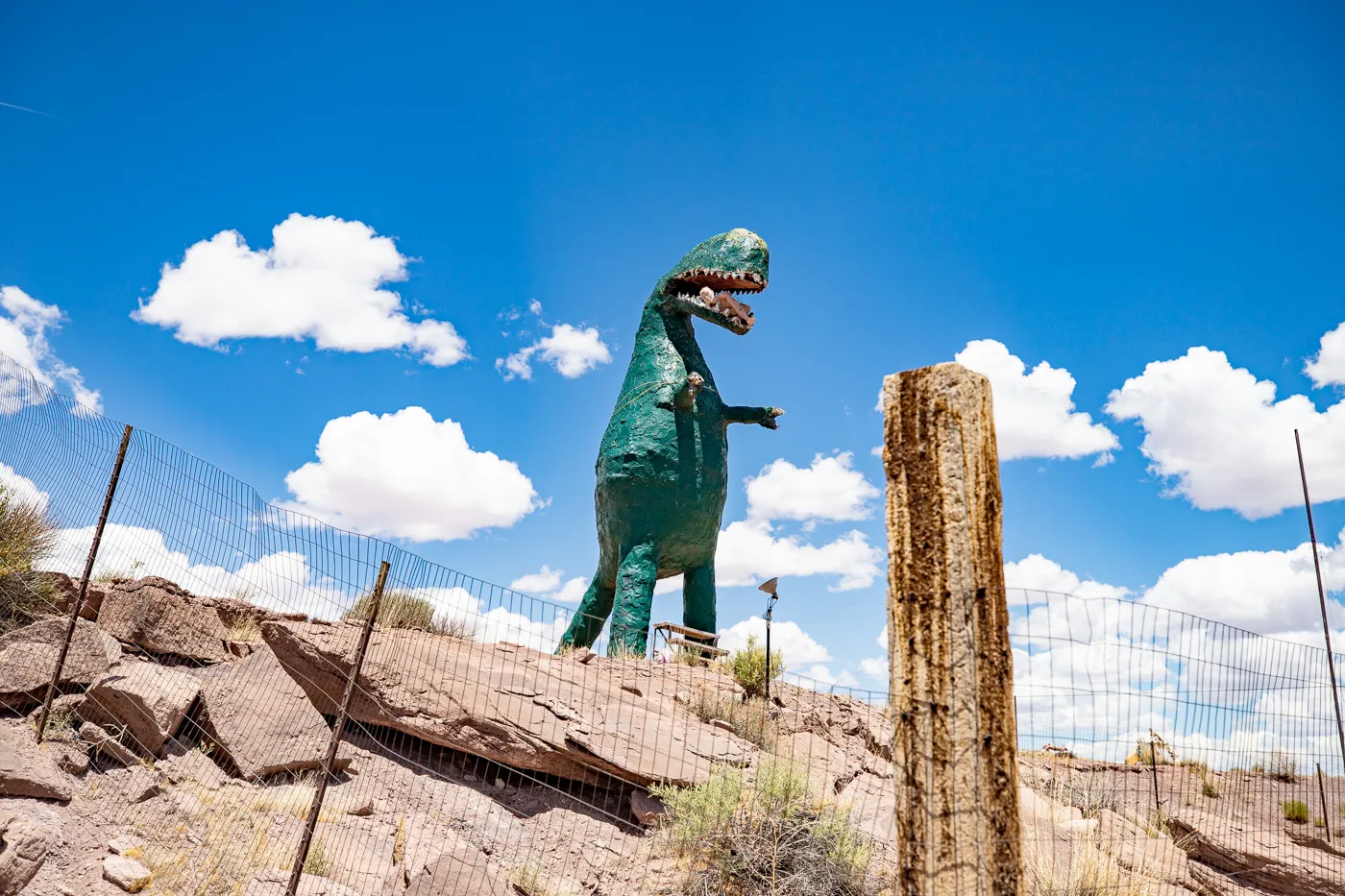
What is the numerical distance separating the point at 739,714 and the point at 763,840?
8.70 feet

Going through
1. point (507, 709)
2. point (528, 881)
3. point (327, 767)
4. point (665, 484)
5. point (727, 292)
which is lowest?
point (528, 881)

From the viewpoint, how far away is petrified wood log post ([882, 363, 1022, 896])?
2.90 meters

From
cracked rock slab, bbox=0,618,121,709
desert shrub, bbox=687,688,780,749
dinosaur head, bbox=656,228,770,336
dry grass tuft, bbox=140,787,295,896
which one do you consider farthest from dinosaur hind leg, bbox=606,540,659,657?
cracked rock slab, bbox=0,618,121,709

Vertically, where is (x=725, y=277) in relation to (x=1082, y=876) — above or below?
above

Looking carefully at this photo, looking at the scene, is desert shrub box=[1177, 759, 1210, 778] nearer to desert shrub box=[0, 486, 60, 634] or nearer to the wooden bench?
the wooden bench

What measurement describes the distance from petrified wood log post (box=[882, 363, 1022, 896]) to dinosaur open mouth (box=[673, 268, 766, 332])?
8.09m

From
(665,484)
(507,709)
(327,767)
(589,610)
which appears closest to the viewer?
(327,767)

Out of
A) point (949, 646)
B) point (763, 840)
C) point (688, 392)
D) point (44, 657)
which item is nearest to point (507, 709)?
point (763, 840)

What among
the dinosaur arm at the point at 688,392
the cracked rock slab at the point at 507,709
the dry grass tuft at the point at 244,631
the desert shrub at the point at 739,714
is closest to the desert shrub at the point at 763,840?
the cracked rock slab at the point at 507,709

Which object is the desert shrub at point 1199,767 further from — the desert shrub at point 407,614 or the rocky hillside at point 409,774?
the desert shrub at point 407,614

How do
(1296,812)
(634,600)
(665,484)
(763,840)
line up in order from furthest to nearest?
(1296,812) → (665,484) → (634,600) → (763,840)

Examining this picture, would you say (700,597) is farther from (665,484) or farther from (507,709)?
(507,709)

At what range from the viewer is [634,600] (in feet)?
34.5

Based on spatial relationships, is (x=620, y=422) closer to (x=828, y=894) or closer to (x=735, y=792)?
(x=735, y=792)
